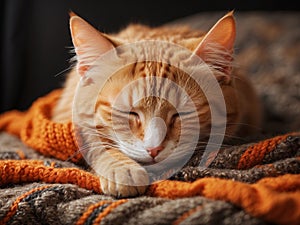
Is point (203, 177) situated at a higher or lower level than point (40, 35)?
lower

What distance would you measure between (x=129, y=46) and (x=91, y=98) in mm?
199

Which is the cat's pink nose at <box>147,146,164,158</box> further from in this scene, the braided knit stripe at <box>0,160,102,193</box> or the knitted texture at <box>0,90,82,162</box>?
the knitted texture at <box>0,90,82,162</box>

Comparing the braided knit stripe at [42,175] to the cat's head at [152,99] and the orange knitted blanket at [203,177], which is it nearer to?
the orange knitted blanket at [203,177]

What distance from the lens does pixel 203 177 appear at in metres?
1.09

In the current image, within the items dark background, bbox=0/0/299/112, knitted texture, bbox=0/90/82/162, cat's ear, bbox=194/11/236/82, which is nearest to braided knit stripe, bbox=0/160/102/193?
knitted texture, bbox=0/90/82/162

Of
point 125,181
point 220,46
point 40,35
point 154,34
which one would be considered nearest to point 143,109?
point 125,181

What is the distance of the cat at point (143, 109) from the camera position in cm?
114

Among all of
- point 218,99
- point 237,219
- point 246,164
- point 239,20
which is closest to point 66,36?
point 239,20

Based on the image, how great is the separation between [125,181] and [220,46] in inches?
19.5

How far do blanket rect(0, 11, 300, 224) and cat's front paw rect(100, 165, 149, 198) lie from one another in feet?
0.08

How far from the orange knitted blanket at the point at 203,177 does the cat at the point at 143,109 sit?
70 mm

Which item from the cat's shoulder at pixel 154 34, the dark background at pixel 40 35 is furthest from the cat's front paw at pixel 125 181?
the dark background at pixel 40 35

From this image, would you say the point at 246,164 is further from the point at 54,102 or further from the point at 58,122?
the point at 54,102

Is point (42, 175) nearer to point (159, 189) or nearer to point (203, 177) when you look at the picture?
point (159, 189)
